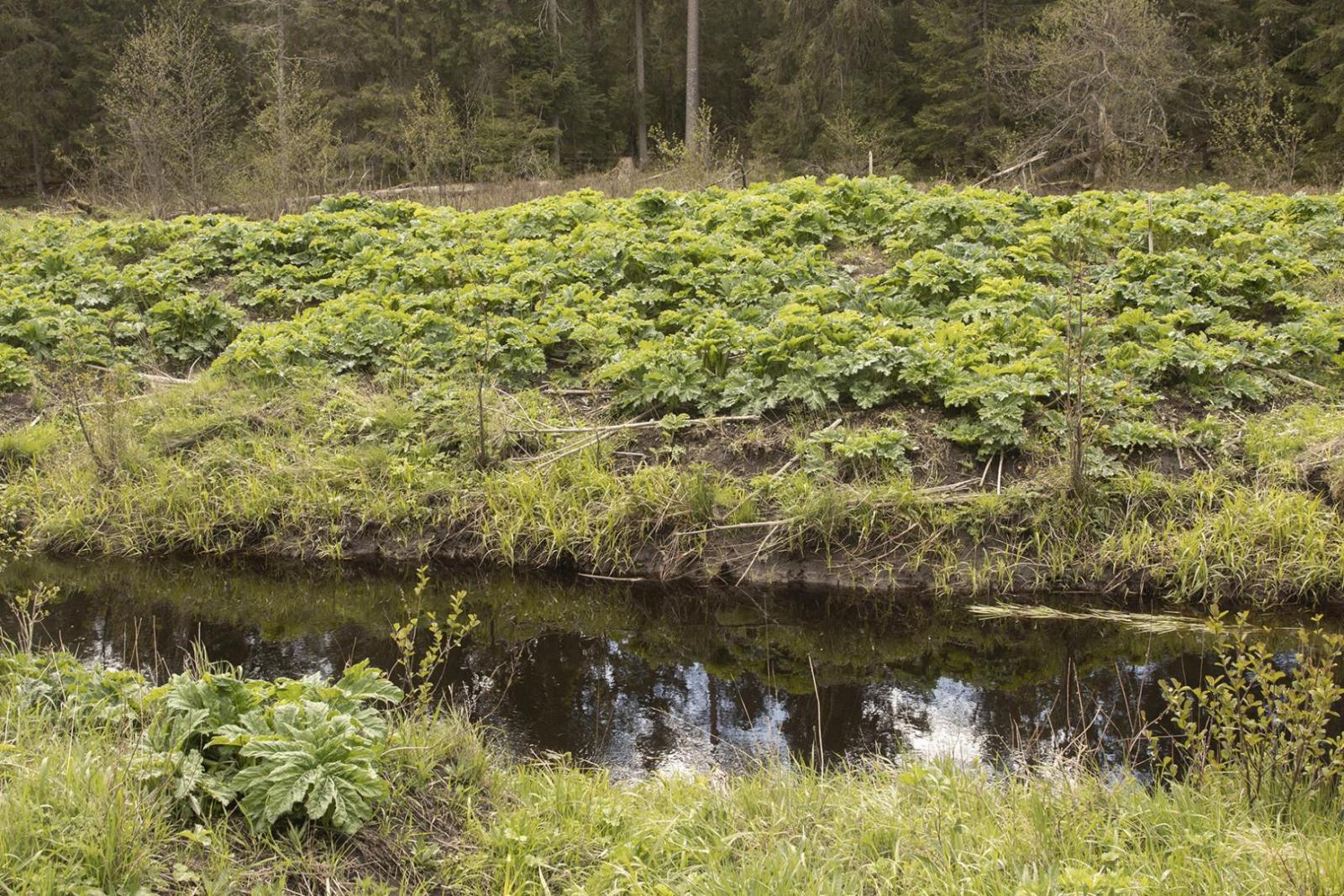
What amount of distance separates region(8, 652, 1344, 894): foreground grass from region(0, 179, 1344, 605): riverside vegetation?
117 inches

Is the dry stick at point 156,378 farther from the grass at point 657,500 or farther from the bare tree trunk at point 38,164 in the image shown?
the bare tree trunk at point 38,164

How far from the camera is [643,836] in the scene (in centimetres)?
351

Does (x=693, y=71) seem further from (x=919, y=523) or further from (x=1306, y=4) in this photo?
(x=919, y=523)

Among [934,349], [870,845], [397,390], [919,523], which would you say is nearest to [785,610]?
[919,523]

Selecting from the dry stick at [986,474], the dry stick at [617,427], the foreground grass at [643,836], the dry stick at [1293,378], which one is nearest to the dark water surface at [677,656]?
the foreground grass at [643,836]

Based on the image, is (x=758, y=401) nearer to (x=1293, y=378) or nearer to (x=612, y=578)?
(x=612, y=578)

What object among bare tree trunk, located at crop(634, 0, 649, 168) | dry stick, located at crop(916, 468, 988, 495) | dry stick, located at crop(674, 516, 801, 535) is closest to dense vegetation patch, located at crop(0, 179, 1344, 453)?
dry stick, located at crop(916, 468, 988, 495)

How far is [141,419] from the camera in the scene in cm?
860

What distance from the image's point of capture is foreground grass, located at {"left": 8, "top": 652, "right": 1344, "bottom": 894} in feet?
9.41

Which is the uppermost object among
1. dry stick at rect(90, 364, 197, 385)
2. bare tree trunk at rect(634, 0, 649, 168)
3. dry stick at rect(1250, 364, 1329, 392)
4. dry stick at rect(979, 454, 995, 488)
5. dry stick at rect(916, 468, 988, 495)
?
bare tree trunk at rect(634, 0, 649, 168)

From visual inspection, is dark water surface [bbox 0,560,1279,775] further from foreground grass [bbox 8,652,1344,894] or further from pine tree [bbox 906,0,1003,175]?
pine tree [bbox 906,0,1003,175]

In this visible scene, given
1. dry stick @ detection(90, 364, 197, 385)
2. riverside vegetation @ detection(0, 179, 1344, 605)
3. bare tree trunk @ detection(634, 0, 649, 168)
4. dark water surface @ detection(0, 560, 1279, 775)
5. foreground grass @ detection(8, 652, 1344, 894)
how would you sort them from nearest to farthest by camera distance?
foreground grass @ detection(8, 652, 1344, 894) → dark water surface @ detection(0, 560, 1279, 775) → riverside vegetation @ detection(0, 179, 1344, 605) → dry stick @ detection(90, 364, 197, 385) → bare tree trunk @ detection(634, 0, 649, 168)

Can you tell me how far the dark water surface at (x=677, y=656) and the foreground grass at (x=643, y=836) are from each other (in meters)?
0.75

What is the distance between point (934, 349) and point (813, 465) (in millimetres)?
1503
